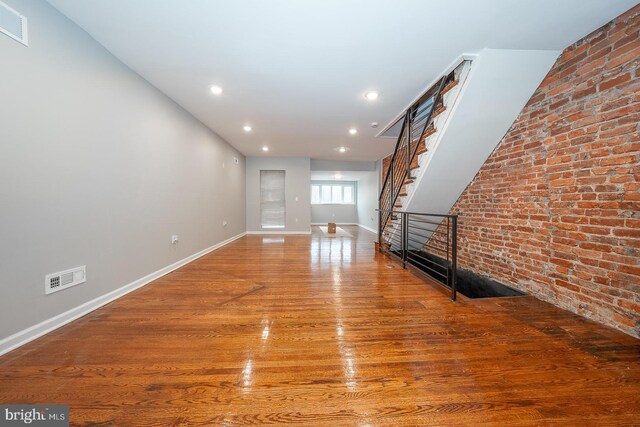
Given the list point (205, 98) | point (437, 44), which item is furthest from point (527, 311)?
point (205, 98)

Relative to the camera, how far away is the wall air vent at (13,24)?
1.44m

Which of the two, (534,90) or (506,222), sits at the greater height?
(534,90)

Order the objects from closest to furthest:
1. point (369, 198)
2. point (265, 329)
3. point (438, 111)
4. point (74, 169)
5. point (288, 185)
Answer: point (265, 329) → point (74, 169) → point (438, 111) → point (288, 185) → point (369, 198)

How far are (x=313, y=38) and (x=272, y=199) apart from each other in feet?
17.8

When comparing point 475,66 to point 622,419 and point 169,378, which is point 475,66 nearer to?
point 622,419

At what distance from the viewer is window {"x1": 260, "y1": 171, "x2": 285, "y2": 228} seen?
7.04m

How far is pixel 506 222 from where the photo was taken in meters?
2.62

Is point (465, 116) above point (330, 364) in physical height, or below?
above

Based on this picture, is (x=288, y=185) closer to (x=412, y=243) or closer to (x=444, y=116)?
(x=412, y=243)

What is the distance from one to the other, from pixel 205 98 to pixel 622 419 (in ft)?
14.3

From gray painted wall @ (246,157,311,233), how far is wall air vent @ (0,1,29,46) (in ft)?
17.5

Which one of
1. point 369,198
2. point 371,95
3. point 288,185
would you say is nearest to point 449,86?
point 371,95

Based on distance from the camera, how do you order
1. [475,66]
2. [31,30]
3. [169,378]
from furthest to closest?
[475,66]
[31,30]
[169,378]

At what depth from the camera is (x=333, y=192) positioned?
1083 centimetres
